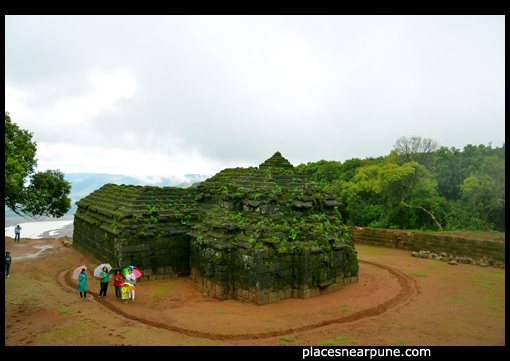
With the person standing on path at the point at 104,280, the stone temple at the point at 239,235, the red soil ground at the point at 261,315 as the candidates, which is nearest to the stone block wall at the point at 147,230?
the stone temple at the point at 239,235

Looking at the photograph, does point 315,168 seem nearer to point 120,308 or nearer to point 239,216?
point 239,216

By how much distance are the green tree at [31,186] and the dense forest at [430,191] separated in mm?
22031

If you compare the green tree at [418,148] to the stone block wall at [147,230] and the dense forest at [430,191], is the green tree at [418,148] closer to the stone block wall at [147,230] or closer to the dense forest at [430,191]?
the dense forest at [430,191]

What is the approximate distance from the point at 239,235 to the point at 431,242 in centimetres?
1662

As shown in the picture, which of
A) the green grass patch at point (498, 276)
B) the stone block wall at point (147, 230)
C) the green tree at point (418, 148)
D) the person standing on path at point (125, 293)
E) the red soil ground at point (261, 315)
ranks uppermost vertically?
the green tree at point (418, 148)

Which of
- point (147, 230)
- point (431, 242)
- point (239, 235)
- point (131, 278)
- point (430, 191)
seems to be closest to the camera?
point (131, 278)

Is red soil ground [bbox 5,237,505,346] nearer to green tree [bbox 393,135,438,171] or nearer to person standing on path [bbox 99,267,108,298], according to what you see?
person standing on path [bbox 99,267,108,298]

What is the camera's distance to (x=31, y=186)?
23266 millimetres

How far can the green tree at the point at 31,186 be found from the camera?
65.8 feet

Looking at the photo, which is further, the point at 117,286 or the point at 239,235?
the point at 239,235

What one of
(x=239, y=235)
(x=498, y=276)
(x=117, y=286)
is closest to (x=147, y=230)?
(x=117, y=286)

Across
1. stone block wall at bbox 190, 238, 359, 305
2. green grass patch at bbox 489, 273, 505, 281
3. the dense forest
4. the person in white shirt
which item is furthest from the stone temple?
the dense forest

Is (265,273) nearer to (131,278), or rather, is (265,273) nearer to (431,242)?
(131,278)
